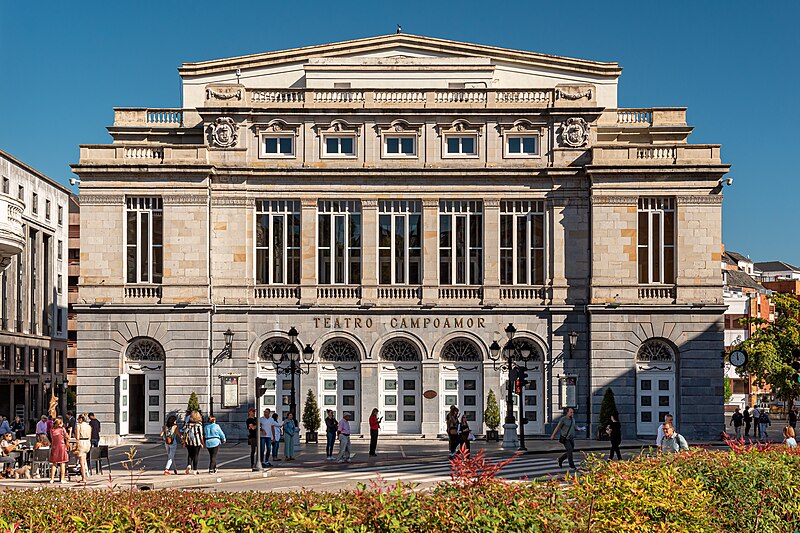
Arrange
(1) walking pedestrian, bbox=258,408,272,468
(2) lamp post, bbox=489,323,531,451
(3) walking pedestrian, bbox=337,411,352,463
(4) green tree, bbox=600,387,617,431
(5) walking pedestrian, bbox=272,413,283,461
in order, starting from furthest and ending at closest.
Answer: (4) green tree, bbox=600,387,617,431, (2) lamp post, bbox=489,323,531,451, (3) walking pedestrian, bbox=337,411,352,463, (5) walking pedestrian, bbox=272,413,283,461, (1) walking pedestrian, bbox=258,408,272,468

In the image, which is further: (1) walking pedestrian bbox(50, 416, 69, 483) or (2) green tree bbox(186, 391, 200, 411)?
(2) green tree bbox(186, 391, 200, 411)

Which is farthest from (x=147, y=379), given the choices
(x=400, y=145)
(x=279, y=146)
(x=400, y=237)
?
(x=400, y=145)

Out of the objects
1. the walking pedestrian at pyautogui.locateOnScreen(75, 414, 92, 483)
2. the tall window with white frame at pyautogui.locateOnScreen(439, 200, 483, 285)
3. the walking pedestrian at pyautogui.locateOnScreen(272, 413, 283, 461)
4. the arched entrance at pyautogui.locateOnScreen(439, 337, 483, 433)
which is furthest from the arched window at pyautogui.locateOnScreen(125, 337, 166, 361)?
the walking pedestrian at pyautogui.locateOnScreen(75, 414, 92, 483)

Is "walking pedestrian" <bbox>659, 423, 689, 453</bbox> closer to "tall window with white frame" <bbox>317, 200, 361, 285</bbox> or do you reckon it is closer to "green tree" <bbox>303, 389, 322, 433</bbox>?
"green tree" <bbox>303, 389, 322, 433</bbox>

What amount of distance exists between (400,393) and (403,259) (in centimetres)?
603

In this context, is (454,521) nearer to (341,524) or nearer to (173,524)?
(341,524)

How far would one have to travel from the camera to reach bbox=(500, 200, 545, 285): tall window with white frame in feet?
160

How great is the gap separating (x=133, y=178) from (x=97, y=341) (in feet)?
24.0

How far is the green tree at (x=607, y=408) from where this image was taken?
4644 cm

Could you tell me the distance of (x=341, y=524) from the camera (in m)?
11.2

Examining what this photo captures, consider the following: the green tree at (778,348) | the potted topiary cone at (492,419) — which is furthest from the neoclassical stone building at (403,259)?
the green tree at (778,348)

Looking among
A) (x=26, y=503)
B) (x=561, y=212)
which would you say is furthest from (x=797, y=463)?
(x=561, y=212)

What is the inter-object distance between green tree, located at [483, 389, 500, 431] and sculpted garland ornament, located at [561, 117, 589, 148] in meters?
11.9

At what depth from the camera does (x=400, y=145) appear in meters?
49.1
